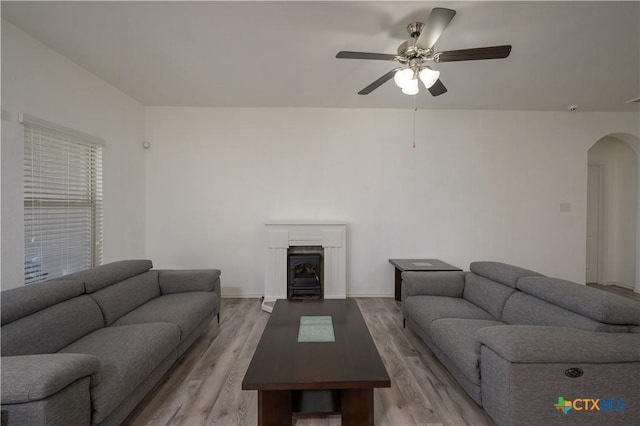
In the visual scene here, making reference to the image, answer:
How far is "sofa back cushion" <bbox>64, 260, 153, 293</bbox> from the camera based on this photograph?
6.98 feet

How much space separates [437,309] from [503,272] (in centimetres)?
68

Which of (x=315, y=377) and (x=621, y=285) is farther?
(x=621, y=285)

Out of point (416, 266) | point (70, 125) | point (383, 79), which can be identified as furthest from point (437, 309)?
point (70, 125)

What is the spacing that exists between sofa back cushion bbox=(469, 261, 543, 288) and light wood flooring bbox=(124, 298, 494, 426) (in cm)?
93

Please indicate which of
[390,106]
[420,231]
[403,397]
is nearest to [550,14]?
[390,106]

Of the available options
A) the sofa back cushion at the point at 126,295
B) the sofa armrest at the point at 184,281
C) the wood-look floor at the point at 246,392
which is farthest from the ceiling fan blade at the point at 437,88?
the sofa back cushion at the point at 126,295

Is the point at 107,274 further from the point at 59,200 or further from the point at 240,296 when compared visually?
the point at 240,296

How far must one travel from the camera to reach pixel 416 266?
3.59 metres

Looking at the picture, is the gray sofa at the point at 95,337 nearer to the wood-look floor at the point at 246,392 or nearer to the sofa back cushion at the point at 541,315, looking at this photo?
the wood-look floor at the point at 246,392

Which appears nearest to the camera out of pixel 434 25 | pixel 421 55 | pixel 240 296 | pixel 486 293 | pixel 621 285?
pixel 434 25

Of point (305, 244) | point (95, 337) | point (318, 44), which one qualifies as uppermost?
point (318, 44)

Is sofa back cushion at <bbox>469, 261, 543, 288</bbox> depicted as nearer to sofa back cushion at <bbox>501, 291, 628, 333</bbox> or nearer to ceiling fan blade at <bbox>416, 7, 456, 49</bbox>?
sofa back cushion at <bbox>501, 291, 628, 333</bbox>

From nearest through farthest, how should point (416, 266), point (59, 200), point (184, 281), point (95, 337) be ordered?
point (95, 337), point (59, 200), point (184, 281), point (416, 266)

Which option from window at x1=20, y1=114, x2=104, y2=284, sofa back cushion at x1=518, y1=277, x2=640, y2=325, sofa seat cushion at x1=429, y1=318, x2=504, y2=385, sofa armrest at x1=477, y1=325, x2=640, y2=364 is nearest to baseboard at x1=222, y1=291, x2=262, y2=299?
window at x1=20, y1=114, x2=104, y2=284
